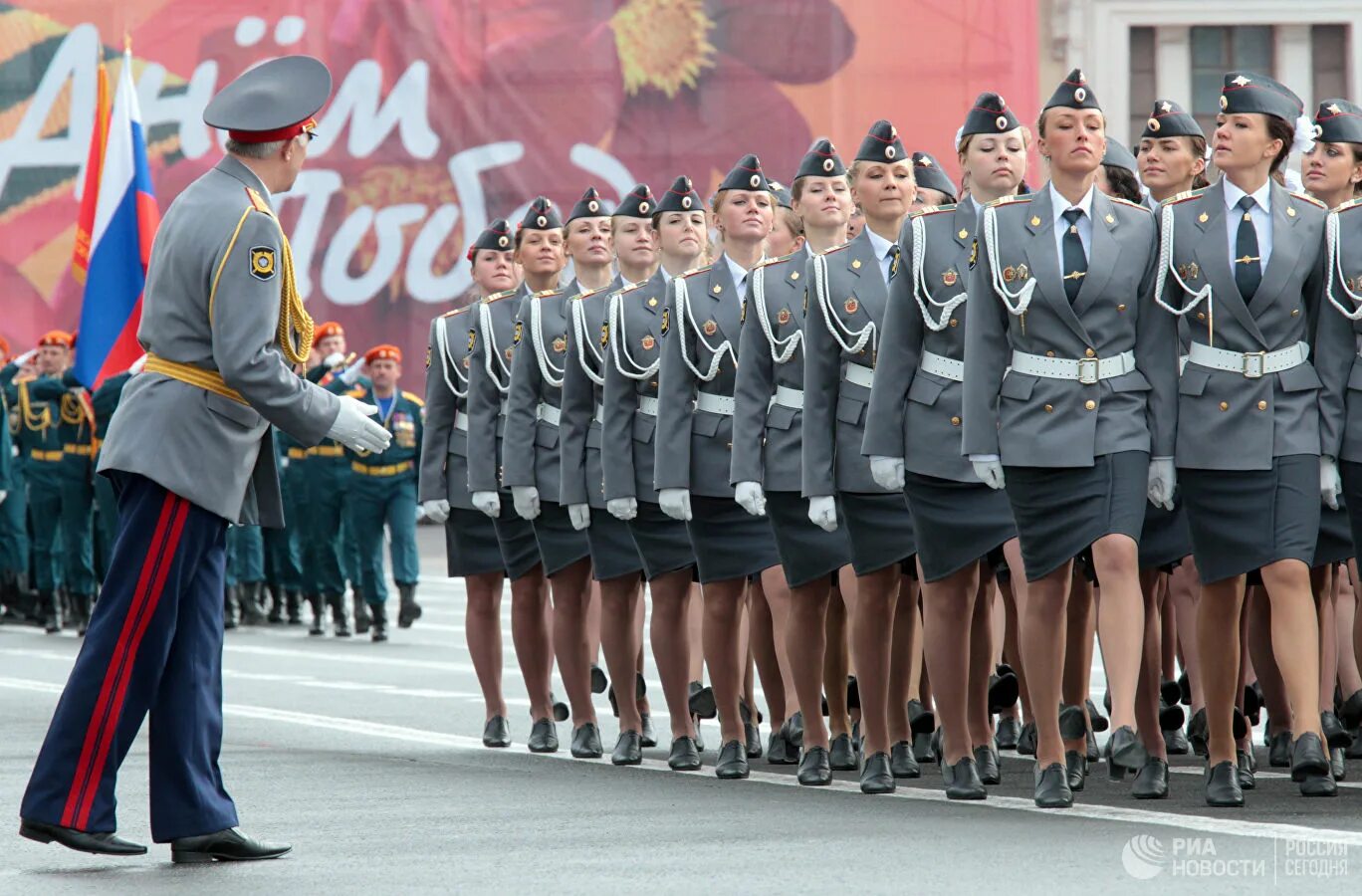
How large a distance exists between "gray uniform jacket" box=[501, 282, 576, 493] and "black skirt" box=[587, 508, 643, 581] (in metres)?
0.41

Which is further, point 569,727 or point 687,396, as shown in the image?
point 569,727

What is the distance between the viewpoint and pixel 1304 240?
7.84 meters

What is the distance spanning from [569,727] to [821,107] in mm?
18154

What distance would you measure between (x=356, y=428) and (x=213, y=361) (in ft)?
1.33

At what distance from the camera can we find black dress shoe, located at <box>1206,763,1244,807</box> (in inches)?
296

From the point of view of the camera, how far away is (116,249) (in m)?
15.6

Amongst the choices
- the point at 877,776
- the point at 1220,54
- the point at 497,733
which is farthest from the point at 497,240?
the point at 1220,54

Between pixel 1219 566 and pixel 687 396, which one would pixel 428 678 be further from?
pixel 1219 566

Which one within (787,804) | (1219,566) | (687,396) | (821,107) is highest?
(821,107)

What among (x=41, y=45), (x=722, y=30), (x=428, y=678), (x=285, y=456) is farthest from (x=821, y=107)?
(x=428, y=678)

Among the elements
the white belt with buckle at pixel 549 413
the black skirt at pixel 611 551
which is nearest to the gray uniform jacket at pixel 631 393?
the black skirt at pixel 611 551

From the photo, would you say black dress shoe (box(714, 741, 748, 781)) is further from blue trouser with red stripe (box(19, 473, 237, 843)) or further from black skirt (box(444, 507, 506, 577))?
blue trouser with red stripe (box(19, 473, 237, 843))

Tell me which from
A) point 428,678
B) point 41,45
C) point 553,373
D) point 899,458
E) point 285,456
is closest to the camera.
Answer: point 899,458

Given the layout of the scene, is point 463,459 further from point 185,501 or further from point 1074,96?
point 185,501
